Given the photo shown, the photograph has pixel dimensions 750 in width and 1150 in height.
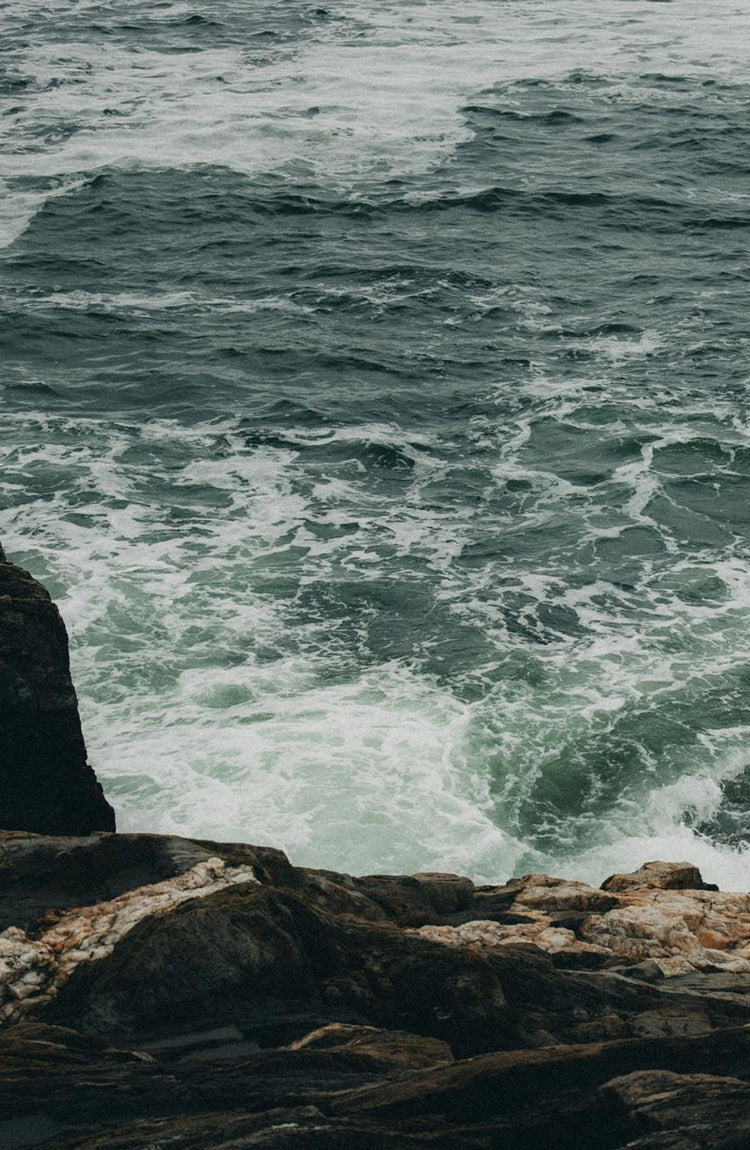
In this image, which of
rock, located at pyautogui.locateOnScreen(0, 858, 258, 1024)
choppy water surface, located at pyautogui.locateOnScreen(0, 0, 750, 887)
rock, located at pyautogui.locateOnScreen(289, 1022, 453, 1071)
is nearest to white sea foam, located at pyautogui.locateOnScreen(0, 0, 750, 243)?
choppy water surface, located at pyautogui.locateOnScreen(0, 0, 750, 887)

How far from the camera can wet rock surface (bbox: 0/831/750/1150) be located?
23.2 ft

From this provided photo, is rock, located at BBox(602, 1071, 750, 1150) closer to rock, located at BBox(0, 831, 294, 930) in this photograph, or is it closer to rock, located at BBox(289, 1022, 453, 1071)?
rock, located at BBox(289, 1022, 453, 1071)

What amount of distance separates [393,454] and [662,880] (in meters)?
13.1

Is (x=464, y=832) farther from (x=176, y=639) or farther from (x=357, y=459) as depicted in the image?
(x=357, y=459)

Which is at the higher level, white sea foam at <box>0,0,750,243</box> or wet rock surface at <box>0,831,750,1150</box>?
white sea foam at <box>0,0,750,243</box>

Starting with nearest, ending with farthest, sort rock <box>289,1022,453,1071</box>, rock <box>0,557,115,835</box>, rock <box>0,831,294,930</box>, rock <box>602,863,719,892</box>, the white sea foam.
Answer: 1. rock <box>289,1022,453,1071</box>
2. rock <box>0,831,294,930</box>
3. rock <box>0,557,115,835</box>
4. rock <box>602,863,719,892</box>
5. the white sea foam

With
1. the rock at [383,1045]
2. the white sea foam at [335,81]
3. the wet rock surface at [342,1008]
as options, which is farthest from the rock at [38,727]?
the white sea foam at [335,81]

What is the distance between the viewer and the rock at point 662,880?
41.2 ft

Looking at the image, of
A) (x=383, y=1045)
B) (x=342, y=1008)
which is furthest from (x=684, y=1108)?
(x=342, y=1008)

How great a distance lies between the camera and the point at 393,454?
79.8 feet

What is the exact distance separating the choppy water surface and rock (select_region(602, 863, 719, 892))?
171cm

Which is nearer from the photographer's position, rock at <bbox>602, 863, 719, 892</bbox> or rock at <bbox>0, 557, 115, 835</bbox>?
rock at <bbox>0, 557, 115, 835</bbox>

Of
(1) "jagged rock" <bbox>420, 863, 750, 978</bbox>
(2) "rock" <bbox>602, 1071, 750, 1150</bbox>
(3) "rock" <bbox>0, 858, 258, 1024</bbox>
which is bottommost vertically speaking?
(1) "jagged rock" <bbox>420, 863, 750, 978</bbox>

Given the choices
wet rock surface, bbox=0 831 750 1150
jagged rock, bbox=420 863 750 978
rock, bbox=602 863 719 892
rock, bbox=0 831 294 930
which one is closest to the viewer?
wet rock surface, bbox=0 831 750 1150
